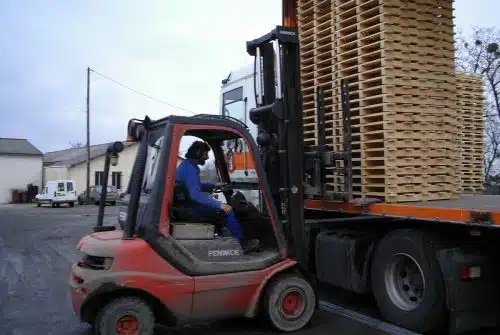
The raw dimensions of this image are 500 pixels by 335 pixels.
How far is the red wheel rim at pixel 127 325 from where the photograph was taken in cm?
480

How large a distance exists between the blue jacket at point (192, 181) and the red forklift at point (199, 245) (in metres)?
0.13

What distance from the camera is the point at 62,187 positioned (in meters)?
38.8

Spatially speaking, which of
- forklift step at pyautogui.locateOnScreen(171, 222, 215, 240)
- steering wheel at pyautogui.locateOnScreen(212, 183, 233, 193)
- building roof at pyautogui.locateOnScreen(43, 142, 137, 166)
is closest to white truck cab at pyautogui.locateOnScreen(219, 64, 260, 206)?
steering wheel at pyautogui.locateOnScreen(212, 183, 233, 193)

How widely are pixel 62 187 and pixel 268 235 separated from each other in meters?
35.8

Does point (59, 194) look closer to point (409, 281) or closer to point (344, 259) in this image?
point (344, 259)

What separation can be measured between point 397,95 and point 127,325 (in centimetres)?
379

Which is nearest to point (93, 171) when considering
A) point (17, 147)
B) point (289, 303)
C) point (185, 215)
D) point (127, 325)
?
point (17, 147)

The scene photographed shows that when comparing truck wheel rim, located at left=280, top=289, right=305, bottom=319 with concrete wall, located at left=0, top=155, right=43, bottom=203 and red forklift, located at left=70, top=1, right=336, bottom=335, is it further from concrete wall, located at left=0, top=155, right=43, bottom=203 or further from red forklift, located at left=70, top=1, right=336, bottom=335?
concrete wall, located at left=0, top=155, right=43, bottom=203

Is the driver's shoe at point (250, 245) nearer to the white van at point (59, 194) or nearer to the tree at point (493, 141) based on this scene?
the tree at point (493, 141)

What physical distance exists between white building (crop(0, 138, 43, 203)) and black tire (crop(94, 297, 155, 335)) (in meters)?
48.2

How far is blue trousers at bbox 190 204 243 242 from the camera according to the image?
5.40 metres

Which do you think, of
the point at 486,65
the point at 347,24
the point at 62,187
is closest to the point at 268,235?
the point at 347,24

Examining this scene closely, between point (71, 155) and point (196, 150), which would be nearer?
point (196, 150)

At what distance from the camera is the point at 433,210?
16.9 feet
